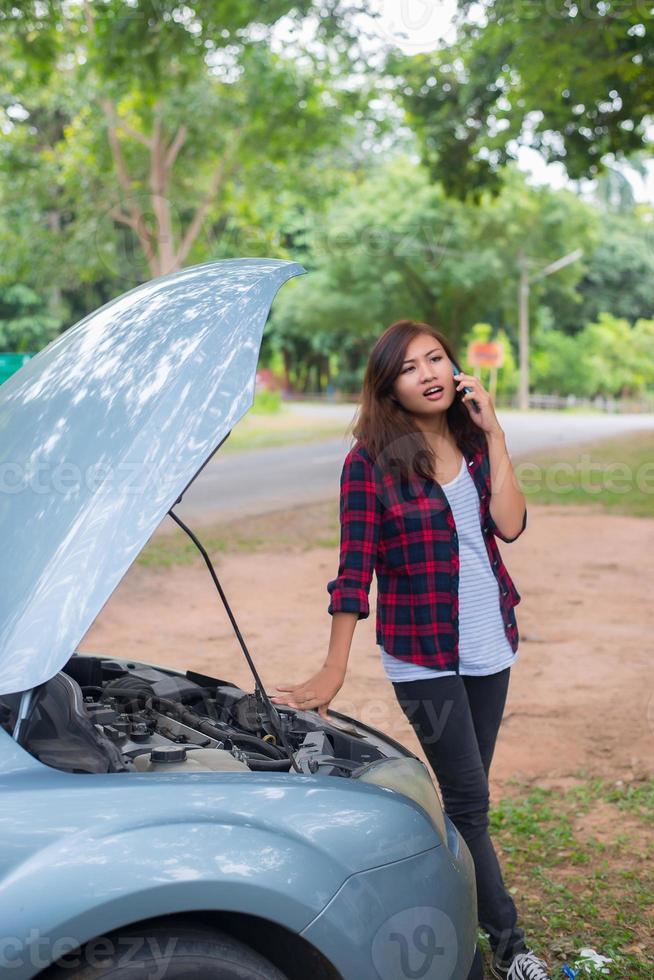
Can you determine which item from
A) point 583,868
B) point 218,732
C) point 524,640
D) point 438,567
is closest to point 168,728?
point 218,732

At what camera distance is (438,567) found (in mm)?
2682

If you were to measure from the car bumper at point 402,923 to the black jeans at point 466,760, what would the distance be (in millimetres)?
551

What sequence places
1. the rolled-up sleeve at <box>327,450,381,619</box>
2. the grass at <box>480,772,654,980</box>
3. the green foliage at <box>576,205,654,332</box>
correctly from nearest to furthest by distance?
the rolled-up sleeve at <box>327,450,381,619</box>, the grass at <box>480,772,654,980</box>, the green foliage at <box>576,205,654,332</box>

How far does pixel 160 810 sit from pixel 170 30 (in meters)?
9.81

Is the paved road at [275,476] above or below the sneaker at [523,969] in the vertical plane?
below

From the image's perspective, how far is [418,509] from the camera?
2695 millimetres

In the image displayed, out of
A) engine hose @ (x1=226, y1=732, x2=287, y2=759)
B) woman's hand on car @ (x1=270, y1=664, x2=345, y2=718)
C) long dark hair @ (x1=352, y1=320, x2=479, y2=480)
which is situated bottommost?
engine hose @ (x1=226, y1=732, x2=287, y2=759)

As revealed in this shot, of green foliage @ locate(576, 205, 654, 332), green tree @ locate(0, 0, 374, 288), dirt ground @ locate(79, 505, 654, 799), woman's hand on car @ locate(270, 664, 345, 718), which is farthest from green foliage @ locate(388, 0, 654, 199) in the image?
green foliage @ locate(576, 205, 654, 332)

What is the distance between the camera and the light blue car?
65.8 inches

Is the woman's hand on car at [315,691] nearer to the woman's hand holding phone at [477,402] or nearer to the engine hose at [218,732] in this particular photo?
the engine hose at [218,732]

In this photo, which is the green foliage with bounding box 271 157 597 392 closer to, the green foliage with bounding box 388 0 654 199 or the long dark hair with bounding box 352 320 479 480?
the green foliage with bounding box 388 0 654 199

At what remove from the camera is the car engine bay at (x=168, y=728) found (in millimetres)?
1948

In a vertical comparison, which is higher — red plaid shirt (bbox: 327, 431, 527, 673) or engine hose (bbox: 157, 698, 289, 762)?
red plaid shirt (bbox: 327, 431, 527, 673)

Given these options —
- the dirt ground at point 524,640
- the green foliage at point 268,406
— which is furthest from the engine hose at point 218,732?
the green foliage at point 268,406
